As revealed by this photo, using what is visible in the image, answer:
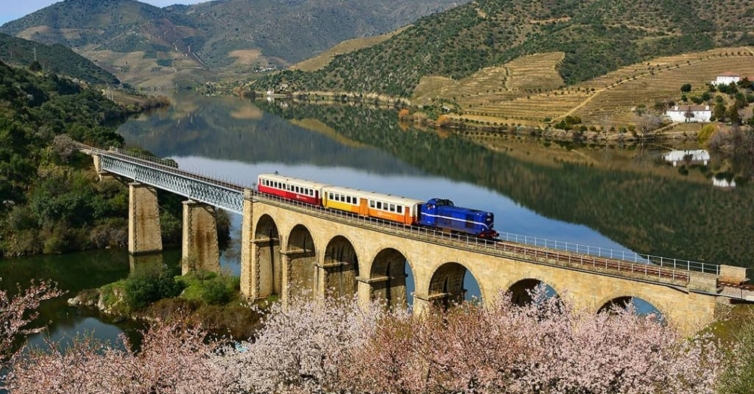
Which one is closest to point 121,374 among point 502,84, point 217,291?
point 217,291

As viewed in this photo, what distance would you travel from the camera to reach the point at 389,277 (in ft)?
137

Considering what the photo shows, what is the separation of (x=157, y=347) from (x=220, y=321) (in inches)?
951

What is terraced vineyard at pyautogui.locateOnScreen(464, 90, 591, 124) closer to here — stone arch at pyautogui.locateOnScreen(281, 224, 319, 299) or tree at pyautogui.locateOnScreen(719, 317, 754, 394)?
stone arch at pyautogui.locateOnScreen(281, 224, 319, 299)

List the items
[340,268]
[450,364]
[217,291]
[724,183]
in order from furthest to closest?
1. [724,183]
2. [217,291]
3. [340,268]
4. [450,364]

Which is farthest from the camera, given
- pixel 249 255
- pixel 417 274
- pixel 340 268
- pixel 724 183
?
pixel 724 183

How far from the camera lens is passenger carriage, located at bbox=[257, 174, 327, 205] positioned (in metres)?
47.8

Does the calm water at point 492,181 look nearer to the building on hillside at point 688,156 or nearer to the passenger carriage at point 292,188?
the building on hillside at point 688,156

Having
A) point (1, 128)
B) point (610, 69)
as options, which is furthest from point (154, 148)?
point (610, 69)

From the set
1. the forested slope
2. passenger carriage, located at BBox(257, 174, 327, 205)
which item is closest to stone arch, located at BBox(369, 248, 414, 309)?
passenger carriage, located at BBox(257, 174, 327, 205)

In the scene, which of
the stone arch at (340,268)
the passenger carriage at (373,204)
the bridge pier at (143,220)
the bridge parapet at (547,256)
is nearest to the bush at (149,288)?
the stone arch at (340,268)

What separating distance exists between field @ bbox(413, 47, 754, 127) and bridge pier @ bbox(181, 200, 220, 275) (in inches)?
3816

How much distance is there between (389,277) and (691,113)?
361ft

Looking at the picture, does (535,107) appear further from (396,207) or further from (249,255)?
(396,207)

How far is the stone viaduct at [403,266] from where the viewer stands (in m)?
28.0
